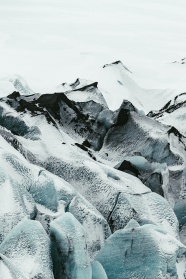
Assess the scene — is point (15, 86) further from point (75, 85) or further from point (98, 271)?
point (98, 271)

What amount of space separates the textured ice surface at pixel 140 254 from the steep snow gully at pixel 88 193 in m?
0.02

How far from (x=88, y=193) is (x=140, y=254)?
7.82 ft

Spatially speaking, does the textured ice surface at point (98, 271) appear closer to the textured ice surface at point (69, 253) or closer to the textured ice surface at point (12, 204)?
the textured ice surface at point (69, 253)

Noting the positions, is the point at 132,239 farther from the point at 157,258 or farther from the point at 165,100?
the point at 165,100

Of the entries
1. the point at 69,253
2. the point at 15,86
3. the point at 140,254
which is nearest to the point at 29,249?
the point at 69,253

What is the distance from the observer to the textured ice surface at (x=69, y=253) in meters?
7.72

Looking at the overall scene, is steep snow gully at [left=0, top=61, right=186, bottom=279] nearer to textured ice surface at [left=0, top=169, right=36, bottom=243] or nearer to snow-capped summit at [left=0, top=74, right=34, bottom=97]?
textured ice surface at [left=0, top=169, right=36, bottom=243]

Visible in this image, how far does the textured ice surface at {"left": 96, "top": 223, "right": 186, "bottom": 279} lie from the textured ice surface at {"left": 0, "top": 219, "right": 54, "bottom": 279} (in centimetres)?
117

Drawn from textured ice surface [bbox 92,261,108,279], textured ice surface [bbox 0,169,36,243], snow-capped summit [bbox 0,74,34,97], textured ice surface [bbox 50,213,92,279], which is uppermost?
textured ice surface [bbox 0,169,36,243]

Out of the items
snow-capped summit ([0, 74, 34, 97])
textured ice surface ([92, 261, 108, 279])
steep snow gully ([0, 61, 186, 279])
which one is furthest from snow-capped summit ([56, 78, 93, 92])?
textured ice surface ([92, 261, 108, 279])

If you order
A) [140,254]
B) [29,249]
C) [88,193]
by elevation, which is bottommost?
[88,193]

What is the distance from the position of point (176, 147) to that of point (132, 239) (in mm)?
5621

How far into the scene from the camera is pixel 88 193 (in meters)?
10.5

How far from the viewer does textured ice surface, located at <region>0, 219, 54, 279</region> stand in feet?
24.1
